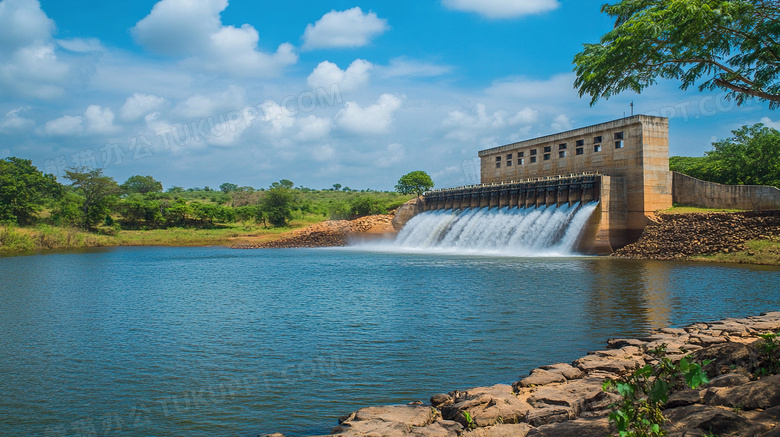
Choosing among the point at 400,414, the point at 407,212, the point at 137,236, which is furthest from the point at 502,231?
the point at 137,236

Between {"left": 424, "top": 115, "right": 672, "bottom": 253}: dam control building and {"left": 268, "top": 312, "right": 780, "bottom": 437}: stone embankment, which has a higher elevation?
{"left": 424, "top": 115, "right": 672, "bottom": 253}: dam control building

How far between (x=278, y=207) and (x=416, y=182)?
26699 mm

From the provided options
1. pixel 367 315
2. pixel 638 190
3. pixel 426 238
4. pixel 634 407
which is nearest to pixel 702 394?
pixel 634 407

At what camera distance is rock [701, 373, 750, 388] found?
7.00 meters

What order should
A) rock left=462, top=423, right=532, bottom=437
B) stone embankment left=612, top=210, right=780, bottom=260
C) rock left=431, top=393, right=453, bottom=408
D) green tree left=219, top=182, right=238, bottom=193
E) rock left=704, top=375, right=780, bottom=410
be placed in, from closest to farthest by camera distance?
rock left=704, top=375, right=780, bottom=410, rock left=462, top=423, right=532, bottom=437, rock left=431, top=393, right=453, bottom=408, stone embankment left=612, top=210, right=780, bottom=260, green tree left=219, top=182, right=238, bottom=193

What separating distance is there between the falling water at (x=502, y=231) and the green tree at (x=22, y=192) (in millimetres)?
48852

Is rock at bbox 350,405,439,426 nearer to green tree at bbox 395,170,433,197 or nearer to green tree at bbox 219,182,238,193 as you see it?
green tree at bbox 395,170,433,197

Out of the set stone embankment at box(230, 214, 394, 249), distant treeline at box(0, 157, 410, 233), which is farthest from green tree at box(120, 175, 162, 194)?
stone embankment at box(230, 214, 394, 249)

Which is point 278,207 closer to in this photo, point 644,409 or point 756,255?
point 756,255

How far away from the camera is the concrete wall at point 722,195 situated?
3722 cm

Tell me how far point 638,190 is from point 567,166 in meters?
10.3

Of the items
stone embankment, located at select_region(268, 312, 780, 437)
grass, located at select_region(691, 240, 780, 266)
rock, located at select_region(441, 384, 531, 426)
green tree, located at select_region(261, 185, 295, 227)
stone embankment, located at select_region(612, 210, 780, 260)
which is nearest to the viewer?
stone embankment, located at select_region(268, 312, 780, 437)

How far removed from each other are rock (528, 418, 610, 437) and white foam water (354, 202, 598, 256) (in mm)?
36477

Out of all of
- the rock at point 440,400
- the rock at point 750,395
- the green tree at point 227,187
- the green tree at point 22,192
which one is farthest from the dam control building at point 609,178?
the green tree at point 227,187
